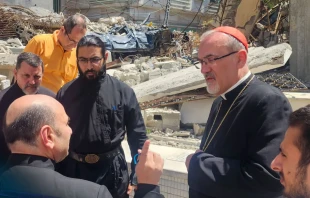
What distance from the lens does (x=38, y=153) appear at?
1.52 metres

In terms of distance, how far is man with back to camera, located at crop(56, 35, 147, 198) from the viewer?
2682 millimetres

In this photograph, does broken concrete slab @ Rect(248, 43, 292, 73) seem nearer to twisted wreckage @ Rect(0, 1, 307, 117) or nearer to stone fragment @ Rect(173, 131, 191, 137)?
twisted wreckage @ Rect(0, 1, 307, 117)

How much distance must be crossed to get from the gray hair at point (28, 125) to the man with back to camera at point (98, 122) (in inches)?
44.6

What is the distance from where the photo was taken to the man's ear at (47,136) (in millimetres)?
1532

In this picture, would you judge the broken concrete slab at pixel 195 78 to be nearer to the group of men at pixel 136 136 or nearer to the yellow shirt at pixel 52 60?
the yellow shirt at pixel 52 60

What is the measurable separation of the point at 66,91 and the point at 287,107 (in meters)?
1.61

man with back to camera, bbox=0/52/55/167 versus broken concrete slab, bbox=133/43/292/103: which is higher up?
man with back to camera, bbox=0/52/55/167

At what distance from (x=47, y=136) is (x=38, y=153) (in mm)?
75

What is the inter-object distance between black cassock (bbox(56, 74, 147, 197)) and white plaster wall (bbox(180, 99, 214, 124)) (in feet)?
13.2

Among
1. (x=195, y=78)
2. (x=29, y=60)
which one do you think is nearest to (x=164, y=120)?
(x=195, y=78)

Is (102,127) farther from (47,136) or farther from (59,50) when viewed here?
(59,50)

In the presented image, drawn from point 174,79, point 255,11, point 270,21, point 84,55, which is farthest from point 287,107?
point 270,21

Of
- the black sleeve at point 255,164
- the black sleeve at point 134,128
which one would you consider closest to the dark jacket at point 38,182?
the black sleeve at point 255,164

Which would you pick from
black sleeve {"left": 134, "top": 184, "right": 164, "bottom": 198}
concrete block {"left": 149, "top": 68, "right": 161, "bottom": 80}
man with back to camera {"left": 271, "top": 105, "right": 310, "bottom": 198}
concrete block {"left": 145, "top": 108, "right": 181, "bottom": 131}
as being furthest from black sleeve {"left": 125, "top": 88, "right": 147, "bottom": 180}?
concrete block {"left": 149, "top": 68, "right": 161, "bottom": 80}
